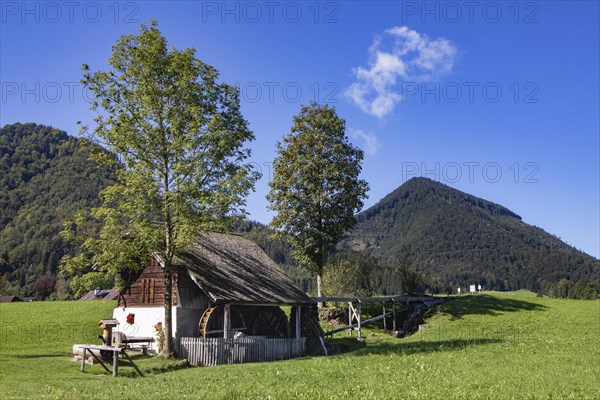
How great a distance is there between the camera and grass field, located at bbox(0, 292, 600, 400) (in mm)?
15500

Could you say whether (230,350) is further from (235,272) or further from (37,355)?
(37,355)

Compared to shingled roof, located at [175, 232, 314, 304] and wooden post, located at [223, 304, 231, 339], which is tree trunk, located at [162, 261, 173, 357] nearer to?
shingled roof, located at [175, 232, 314, 304]

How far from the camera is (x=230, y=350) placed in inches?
1094

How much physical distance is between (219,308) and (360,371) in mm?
11981

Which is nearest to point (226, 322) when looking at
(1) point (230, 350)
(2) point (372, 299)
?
(1) point (230, 350)

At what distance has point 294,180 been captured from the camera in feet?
168

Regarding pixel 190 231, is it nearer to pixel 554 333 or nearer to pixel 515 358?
pixel 515 358

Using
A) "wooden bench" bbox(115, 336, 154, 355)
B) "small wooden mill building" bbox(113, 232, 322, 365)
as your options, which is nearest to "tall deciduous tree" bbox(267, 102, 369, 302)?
"small wooden mill building" bbox(113, 232, 322, 365)

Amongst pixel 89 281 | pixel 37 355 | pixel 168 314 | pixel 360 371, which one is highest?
pixel 89 281

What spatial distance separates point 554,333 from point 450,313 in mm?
11206

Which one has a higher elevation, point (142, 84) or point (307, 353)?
point (142, 84)

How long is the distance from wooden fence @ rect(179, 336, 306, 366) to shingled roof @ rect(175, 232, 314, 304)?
2161 mm

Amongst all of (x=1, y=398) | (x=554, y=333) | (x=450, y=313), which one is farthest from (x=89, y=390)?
(x=450, y=313)

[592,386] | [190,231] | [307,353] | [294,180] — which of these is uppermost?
[294,180]
